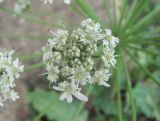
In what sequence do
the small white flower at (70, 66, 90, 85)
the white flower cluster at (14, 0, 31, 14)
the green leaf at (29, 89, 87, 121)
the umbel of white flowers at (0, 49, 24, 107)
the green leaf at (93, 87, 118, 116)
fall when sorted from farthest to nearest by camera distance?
the green leaf at (93, 87, 118, 116), the green leaf at (29, 89, 87, 121), the white flower cluster at (14, 0, 31, 14), the umbel of white flowers at (0, 49, 24, 107), the small white flower at (70, 66, 90, 85)

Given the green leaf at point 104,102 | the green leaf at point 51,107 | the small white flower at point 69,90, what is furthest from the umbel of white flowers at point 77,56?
the green leaf at point 104,102

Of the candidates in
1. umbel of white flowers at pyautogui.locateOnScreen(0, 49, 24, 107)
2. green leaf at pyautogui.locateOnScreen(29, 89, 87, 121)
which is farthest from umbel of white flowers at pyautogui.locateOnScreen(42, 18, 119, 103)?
green leaf at pyautogui.locateOnScreen(29, 89, 87, 121)

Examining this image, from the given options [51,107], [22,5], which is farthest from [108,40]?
[51,107]

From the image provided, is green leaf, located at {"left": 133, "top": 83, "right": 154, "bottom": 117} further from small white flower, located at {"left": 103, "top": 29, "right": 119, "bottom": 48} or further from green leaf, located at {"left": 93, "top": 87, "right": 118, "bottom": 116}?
small white flower, located at {"left": 103, "top": 29, "right": 119, "bottom": 48}

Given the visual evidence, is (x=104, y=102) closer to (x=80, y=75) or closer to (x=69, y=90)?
(x=69, y=90)

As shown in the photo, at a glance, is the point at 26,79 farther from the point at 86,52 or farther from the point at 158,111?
the point at 86,52

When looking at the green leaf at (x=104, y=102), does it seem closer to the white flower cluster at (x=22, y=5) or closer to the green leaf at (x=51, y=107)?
the green leaf at (x=51, y=107)

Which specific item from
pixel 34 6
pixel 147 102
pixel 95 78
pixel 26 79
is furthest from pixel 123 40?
pixel 34 6
